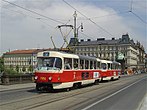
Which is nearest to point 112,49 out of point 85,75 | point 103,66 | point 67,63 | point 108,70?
point 108,70

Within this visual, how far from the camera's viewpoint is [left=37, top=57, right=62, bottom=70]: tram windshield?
22109mm

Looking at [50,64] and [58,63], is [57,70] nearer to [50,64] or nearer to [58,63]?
[58,63]

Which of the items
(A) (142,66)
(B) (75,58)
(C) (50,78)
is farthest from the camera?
(A) (142,66)

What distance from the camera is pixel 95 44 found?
144750mm

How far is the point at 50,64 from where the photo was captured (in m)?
22.3

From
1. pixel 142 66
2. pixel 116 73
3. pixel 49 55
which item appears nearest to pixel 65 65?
pixel 49 55

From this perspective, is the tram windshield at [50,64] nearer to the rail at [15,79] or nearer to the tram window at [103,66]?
the rail at [15,79]

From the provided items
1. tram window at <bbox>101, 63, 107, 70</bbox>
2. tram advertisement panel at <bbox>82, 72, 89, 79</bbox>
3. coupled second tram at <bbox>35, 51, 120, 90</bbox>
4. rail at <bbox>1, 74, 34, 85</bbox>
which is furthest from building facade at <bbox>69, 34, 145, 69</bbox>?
coupled second tram at <bbox>35, 51, 120, 90</bbox>

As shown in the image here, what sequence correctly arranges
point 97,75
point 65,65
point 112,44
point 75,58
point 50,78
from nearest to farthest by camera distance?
point 50,78 → point 65,65 → point 75,58 → point 97,75 → point 112,44

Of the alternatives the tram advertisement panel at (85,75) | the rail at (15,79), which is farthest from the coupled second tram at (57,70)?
the rail at (15,79)

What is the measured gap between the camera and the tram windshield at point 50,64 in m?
22.1

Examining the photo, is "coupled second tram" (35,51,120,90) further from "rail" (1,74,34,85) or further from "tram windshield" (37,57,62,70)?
"rail" (1,74,34,85)

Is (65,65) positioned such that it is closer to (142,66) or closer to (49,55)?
(49,55)

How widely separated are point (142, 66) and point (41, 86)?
16108 centimetres
